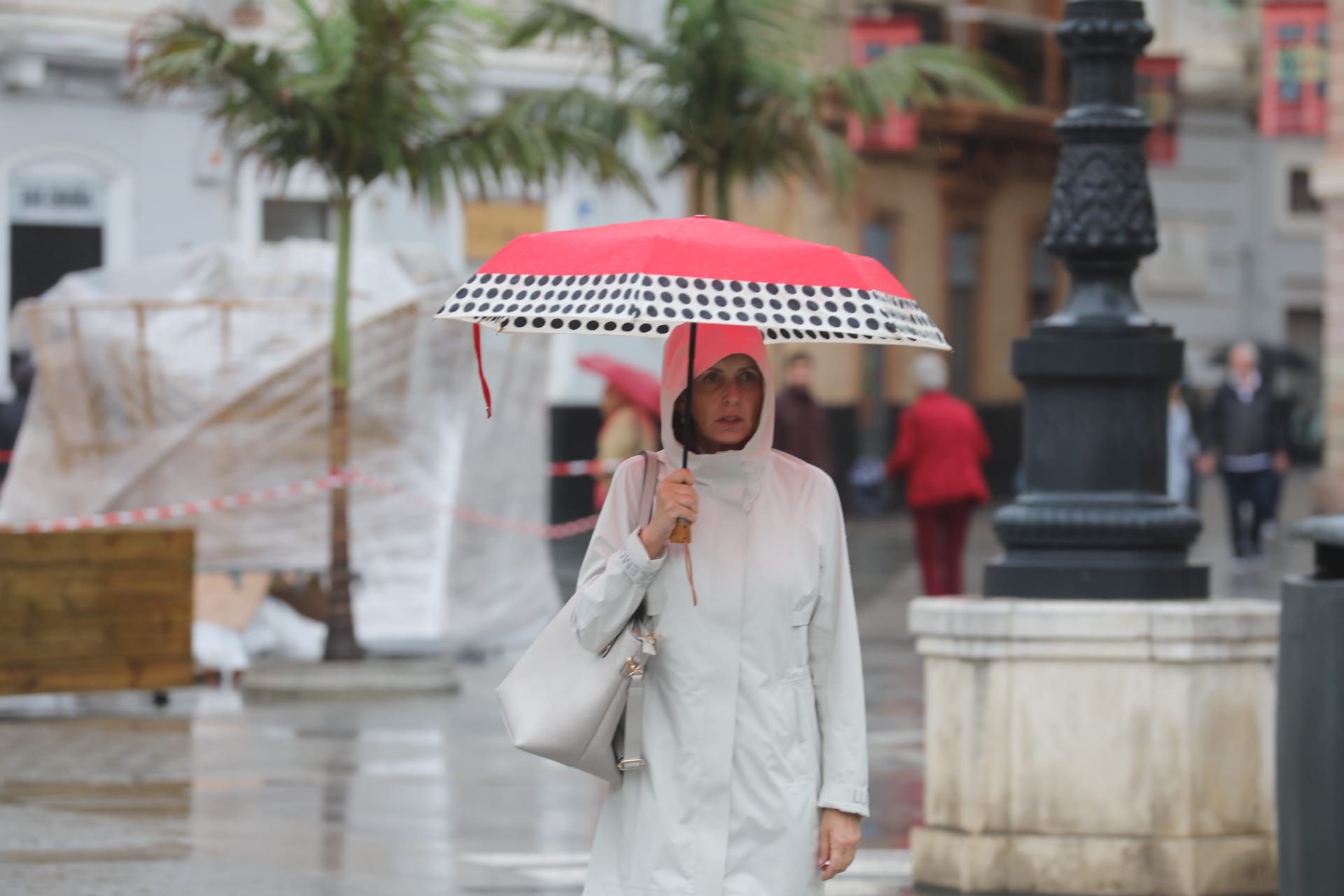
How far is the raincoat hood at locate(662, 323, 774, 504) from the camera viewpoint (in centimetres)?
468

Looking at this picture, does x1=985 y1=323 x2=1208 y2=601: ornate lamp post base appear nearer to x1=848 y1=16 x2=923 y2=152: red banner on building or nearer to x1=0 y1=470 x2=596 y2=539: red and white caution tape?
x1=0 y1=470 x2=596 y2=539: red and white caution tape

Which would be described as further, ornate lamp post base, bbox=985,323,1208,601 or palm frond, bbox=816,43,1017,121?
palm frond, bbox=816,43,1017,121

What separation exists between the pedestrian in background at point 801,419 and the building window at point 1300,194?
27475 mm

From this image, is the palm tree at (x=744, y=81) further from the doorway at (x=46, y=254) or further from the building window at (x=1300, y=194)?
the building window at (x=1300, y=194)

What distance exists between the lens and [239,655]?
14773mm

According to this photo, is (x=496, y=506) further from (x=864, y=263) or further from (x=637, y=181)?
(x=864, y=263)

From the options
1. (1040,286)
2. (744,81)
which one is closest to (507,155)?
(744,81)

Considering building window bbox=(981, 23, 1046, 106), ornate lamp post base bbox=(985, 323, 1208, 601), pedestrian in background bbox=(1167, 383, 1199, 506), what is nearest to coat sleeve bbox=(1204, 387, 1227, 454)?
pedestrian in background bbox=(1167, 383, 1199, 506)

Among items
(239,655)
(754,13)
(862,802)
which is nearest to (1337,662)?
(862,802)

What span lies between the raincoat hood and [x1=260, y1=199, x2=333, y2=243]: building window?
65.3 ft

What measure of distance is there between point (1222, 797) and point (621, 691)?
374 cm

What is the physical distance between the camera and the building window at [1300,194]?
4400 cm

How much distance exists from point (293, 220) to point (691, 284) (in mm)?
Answer: 20377

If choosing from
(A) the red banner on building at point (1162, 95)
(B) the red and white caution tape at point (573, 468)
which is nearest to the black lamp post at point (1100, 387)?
(B) the red and white caution tape at point (573, 468)
